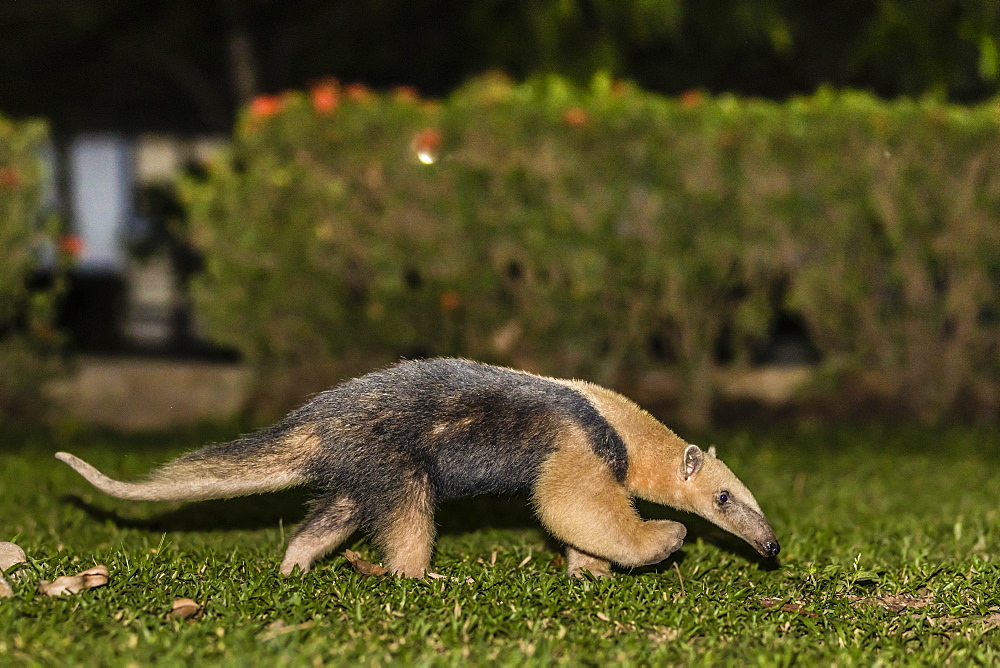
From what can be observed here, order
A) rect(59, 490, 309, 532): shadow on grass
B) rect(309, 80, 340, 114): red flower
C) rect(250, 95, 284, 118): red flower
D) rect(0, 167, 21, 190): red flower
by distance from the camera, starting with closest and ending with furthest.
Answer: rect(59, 490, 309, 532): shadow on grass
rect(309, 80, 340, 114): red flower
rect(250, 95, 284, 118): red flower
rect(0, 167, 21, 190): red flower

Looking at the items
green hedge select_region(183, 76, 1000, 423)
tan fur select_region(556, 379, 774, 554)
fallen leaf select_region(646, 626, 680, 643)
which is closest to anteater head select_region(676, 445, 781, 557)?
tan fur select_region(556, 379, 774, 554)

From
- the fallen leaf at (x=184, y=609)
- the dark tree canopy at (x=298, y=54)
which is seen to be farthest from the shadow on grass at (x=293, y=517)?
the dark tree canopy at (x=298, y=54)

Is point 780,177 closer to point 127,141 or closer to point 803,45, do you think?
point 803,45

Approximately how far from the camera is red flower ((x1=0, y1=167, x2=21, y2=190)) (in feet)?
29.3

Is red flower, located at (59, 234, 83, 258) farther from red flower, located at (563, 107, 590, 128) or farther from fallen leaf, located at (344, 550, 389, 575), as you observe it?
fallen leaf, located at (344, 550, 389, 575)

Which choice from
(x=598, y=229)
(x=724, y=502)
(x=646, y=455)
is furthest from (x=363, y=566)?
(x=598, y=229)

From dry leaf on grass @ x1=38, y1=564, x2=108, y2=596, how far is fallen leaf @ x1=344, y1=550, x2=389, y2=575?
40.3 inches

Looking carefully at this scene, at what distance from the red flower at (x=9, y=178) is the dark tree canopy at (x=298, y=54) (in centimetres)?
460

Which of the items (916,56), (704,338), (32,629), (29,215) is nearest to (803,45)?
(916,56)

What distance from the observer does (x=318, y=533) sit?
4.43 metres

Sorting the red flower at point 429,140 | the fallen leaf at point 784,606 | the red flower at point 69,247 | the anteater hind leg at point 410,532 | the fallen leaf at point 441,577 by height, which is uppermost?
the red flower at point 429,140

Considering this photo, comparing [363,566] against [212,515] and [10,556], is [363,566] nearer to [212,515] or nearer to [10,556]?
[10,556]

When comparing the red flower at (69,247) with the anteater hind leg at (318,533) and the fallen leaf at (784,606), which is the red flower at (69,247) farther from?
the fallen leaf at (784,606)

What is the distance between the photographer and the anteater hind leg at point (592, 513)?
4.16m
